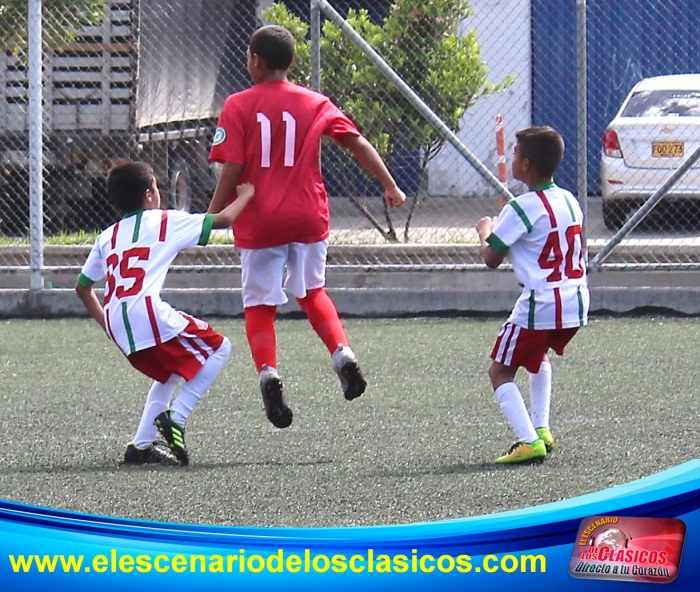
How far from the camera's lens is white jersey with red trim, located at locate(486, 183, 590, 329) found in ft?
17.3

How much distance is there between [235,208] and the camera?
5395 mm

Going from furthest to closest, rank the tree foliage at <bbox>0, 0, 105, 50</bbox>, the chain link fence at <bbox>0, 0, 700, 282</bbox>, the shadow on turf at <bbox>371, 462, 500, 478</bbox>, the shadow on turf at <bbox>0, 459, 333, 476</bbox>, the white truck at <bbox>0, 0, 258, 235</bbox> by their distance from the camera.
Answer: the white truck at <bbox>0, 0, 258, 235</bbox>, the tree foliage at <bbox>0, 0, 105, 50</bbox>, the chain link fence at <bbox>0, 0, 700, 282</bbox>, the shadow on turf at <bbox>0, 459, 333, 476</bbox>, the shadow on turf at <bbox>371, 462, 500, 478</bbox>

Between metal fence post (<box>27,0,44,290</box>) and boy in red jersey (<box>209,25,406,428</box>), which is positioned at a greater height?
boy in red jersey (<box>209,25,406,428</box>)

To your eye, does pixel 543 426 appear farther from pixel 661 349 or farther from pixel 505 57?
pixel 505 57

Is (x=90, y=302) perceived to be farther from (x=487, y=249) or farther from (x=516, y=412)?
(x=516, y=412)

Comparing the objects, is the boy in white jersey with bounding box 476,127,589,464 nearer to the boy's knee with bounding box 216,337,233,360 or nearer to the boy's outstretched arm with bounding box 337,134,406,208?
the boy's outstretched arm with bounding box 337,134,406,208

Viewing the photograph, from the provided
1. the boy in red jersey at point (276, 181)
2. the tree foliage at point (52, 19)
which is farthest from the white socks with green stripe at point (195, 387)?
the tree foliage at point (52, 19)

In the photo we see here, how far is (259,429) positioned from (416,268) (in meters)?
4.15

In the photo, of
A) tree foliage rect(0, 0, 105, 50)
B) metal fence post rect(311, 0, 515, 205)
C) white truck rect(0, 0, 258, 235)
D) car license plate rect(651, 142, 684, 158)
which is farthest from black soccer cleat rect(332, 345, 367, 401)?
white truck rect(0, 0, 258, 235)

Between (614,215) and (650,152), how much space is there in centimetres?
63

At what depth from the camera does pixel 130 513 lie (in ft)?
14.6

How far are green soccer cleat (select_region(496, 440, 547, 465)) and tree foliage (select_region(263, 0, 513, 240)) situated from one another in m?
5.37

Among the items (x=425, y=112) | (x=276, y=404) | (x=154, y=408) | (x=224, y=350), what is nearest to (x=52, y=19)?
(x=425, y=112)

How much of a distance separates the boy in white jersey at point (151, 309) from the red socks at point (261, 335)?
280 millimetres
